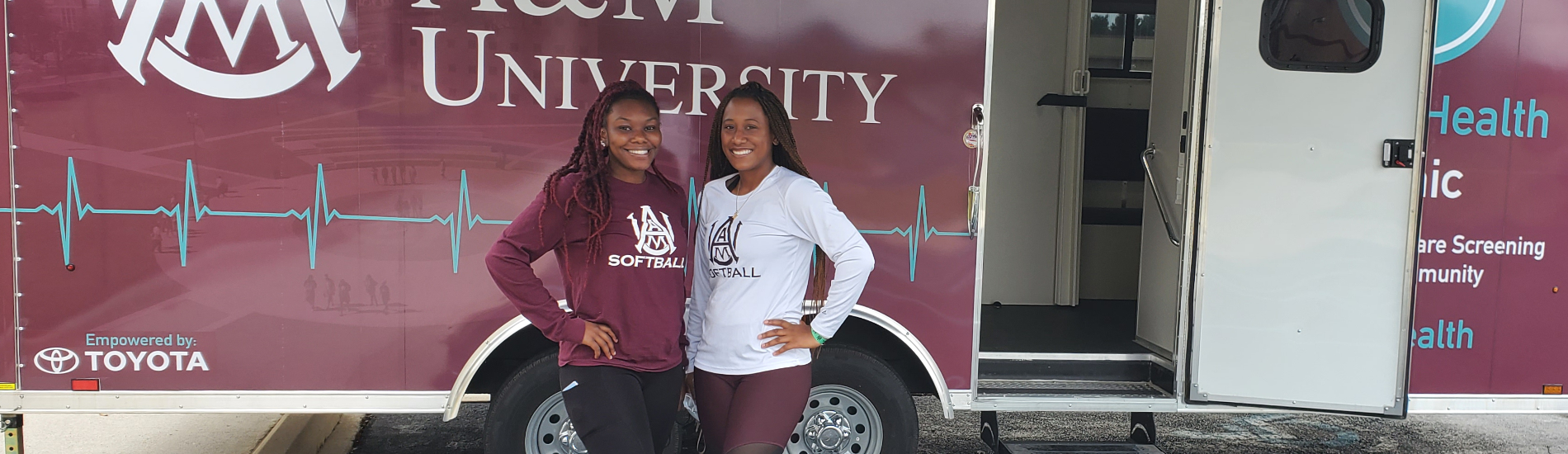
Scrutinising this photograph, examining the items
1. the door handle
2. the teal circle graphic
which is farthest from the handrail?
the door handle

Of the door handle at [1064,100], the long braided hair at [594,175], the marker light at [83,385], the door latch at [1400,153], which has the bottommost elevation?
the marker light at [83,385]

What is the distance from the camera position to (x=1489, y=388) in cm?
334

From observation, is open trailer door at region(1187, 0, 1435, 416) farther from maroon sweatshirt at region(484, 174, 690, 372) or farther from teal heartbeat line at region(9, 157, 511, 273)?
teal heartbeat line at region(9, 157, 511, 273)

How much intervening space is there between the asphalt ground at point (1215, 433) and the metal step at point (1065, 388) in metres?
0.91

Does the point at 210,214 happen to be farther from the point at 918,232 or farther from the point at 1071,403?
the point at 1071,403

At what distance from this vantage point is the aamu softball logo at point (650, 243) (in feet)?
6.66

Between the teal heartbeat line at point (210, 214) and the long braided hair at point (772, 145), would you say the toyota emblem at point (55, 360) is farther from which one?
the long braided hair at point (772, 145)

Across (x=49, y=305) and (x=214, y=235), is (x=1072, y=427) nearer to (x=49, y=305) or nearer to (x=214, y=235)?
(x=214, y=235)

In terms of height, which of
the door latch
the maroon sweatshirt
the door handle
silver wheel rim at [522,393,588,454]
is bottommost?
silver wheel rim at [522,393,588,454]

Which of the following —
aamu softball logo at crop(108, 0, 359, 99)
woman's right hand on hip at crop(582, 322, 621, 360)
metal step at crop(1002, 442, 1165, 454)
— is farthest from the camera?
metal step at crop(1002, 442, 1165, 454)

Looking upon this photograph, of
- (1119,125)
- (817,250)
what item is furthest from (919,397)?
(817,250)

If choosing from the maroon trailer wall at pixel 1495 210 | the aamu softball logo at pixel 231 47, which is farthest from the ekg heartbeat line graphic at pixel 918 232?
the maroon trailer wall at pixel 1495 210

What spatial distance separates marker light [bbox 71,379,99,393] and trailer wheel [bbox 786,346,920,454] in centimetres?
234

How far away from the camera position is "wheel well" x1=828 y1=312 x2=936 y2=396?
3246 mm
